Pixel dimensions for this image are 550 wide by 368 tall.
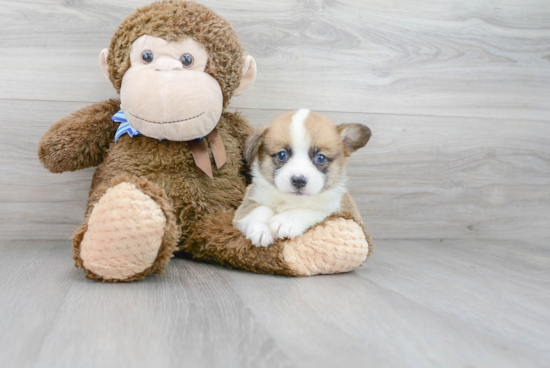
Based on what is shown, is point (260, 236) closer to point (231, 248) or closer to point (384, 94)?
point (231, 248)

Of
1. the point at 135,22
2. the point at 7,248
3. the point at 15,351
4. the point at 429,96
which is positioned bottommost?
the point at 7,248

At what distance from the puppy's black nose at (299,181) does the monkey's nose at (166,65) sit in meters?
0.41

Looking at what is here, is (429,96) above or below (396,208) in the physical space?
above

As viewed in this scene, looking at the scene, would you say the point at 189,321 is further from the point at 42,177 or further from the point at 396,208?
the point at 396,208

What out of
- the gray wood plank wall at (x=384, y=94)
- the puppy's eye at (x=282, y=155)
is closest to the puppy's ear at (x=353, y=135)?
the puppy's eye at (x=282, y=155)

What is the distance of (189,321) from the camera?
86cm

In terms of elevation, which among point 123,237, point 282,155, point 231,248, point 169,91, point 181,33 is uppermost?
point 181,33

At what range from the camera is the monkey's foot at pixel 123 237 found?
3.44 feet

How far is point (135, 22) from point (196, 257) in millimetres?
656

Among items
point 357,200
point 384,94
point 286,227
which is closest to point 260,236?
point 286,227

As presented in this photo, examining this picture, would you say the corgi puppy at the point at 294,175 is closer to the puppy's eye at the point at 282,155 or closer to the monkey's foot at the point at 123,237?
the puppy's eye at the point at 282,155

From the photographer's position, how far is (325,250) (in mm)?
1206

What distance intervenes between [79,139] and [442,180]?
4.32 ft

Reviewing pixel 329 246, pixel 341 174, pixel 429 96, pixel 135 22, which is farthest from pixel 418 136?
pixel 135 22
